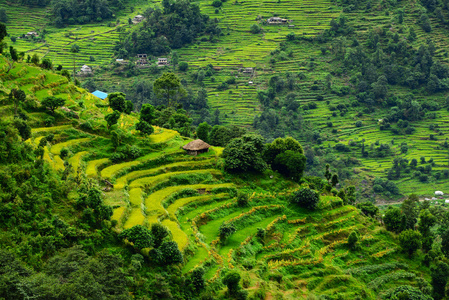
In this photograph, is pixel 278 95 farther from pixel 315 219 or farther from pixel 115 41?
pixel 315 219

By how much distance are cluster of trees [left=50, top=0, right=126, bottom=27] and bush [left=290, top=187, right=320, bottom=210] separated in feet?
314

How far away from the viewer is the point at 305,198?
4834 centimetres

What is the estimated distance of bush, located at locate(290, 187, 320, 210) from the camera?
4843 centimetres

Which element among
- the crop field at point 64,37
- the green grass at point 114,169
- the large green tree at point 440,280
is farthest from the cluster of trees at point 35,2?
the large green tree at point 440,280

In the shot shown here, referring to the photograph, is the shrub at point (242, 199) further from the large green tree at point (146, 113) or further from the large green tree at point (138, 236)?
the large green tree at point (138, 236)

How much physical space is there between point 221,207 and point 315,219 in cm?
1028

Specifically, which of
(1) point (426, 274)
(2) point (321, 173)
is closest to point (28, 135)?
(1) point (426, 274)

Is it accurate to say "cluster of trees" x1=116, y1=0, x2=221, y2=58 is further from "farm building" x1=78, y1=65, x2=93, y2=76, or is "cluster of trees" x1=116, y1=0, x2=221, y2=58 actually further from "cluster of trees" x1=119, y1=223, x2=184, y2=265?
"cluster of trees" x1=119, y1=223, x2=184, y2=265

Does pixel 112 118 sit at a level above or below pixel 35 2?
below

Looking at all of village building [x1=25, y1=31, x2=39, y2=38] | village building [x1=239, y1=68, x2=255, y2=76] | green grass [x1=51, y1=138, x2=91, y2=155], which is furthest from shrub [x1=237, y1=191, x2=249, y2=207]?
village building [x1=25, y1=31, x2=39, y2=38]

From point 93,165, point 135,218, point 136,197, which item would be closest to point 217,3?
point 93,165

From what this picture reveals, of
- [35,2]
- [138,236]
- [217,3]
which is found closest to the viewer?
[138,236]

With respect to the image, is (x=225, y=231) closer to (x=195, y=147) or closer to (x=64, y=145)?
(x=195, y=147)

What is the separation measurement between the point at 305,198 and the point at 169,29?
290 feet
